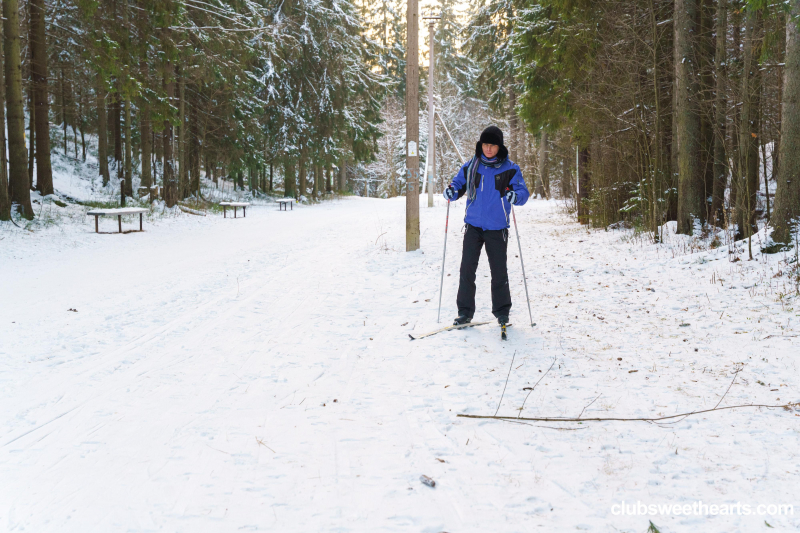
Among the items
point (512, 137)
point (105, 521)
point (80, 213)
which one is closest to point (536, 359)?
A: point (105, 521)

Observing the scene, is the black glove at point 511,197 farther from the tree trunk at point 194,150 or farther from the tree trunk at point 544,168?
the tree trunk at point 544,168

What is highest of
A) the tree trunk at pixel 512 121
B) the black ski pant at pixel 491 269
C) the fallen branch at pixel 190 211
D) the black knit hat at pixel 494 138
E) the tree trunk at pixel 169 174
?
the tree trunk at pixel 512 121

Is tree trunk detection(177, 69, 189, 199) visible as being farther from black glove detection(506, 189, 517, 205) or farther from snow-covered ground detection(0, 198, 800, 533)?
black glove detection(506, 189, 517, 205)

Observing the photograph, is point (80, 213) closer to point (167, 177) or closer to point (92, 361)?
point (167, 177)

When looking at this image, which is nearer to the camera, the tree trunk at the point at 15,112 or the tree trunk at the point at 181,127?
the tree trunk at the point at 15,112

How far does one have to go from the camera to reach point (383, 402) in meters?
4.11

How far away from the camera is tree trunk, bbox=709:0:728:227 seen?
899cm

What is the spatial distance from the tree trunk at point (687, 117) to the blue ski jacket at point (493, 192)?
5.71 metres

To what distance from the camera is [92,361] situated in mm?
4820

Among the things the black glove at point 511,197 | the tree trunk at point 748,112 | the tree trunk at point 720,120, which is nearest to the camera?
the black glove at point 511,197

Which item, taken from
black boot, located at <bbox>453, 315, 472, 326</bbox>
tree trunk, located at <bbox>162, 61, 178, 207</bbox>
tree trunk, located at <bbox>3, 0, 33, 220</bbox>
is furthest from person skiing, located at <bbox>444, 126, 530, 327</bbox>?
tree trunk, located at <bbox>162, 61, 178, 207</bbox>

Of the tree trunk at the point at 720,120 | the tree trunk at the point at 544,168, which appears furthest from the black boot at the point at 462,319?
the tree trunk at the point at 544,168

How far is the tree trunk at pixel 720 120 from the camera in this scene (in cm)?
899

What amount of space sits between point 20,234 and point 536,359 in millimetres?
11607
